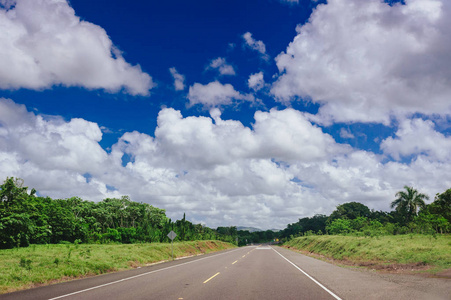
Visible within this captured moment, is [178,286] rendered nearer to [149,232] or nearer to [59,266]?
[59,266]

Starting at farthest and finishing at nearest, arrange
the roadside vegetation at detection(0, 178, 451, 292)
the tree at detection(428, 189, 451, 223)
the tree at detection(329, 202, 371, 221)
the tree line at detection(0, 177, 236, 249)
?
the tree at detection(329, 202, 371, 221)
the tree at detection(428, 189, 451, 223)
the tree line at detection(0, 177, 236, 249)
the roadside vegetation at detection(0, 178, 451, 292)

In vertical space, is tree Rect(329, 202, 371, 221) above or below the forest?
above

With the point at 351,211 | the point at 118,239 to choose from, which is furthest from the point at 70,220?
the point at 351,211

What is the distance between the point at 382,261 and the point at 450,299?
538 inches

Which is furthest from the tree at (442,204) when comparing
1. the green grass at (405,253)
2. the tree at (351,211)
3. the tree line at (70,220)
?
the tree at (351,211)

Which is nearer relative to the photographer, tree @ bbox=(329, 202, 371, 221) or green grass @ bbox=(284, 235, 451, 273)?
green grass @ bbox=(284, 235, 451, 273)

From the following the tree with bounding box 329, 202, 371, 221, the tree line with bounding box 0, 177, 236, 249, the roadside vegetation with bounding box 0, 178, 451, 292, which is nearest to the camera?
the roadside vegetation with bounding box 0, 178, 451, 292

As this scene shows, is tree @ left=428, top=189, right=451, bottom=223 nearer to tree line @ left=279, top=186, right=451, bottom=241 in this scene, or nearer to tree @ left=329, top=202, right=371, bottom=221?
tree line @ left=279, top=186, right=451, bottom=241

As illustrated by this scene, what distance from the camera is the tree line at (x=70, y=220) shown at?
35719mm

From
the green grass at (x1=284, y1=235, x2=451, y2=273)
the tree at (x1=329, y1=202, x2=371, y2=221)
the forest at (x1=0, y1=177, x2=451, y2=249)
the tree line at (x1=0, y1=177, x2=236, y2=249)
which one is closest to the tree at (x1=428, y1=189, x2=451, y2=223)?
the forest at (x1=0, y1=177, x2=451, y2=249)

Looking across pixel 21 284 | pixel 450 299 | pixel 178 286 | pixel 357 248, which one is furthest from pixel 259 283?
pixel 357 248

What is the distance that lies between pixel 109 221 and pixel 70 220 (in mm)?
30635

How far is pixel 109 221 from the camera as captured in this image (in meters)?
81.6

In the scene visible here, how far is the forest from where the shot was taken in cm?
3669
